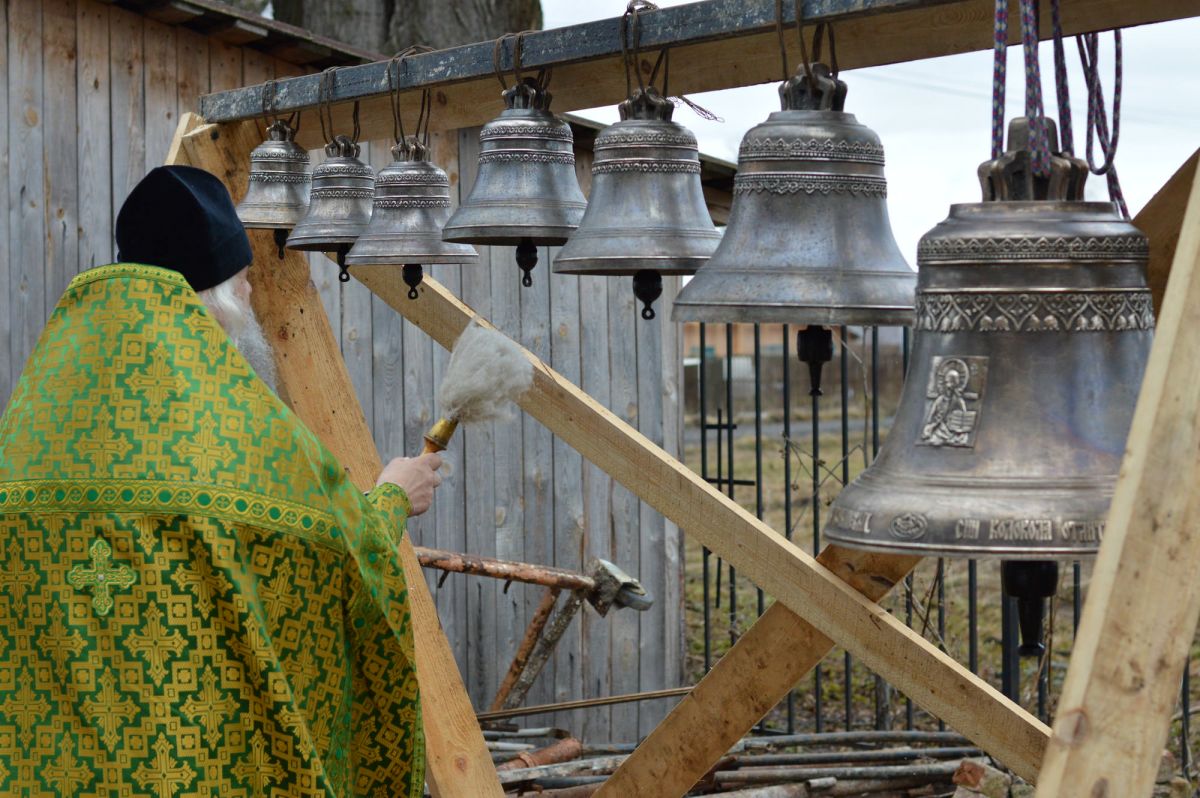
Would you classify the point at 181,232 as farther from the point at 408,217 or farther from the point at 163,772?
the point at 163,772

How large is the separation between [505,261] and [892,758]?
2888mm

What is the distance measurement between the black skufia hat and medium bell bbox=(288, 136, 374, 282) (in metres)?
0.84

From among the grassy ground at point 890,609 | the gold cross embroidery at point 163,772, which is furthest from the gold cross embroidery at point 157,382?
the grassy ground at point 890,609

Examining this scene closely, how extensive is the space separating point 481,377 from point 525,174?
0.47m

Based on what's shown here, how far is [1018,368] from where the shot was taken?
201 centimetres

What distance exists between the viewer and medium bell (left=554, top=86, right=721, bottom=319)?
3.04m

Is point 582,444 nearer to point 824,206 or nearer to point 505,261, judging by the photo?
point 824,206

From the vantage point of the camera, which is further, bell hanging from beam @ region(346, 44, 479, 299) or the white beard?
bell hanging from beam @ region(346, 44, 479, 299)

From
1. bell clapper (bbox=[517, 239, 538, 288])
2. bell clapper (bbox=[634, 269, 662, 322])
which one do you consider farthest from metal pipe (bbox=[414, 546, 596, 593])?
bell clapper (bbox=[634, 269, 662, 322])

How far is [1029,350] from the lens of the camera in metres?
2.01

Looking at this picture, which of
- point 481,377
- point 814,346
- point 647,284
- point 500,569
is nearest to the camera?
point 814,346

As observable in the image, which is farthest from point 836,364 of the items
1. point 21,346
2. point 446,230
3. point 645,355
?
point 446,230

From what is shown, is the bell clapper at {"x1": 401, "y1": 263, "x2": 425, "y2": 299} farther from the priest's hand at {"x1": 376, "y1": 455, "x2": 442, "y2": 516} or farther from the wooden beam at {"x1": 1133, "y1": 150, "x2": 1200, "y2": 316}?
the wooden beam at {"x1": 1133, "y1": 150, "x2": 1200, "y2": 316}

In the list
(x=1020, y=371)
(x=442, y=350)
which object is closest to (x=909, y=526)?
(x=1020, y=371)
